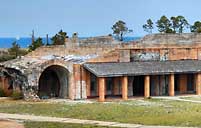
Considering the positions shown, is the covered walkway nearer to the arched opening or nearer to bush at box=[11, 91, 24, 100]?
the arched opening

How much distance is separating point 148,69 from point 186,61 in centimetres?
523

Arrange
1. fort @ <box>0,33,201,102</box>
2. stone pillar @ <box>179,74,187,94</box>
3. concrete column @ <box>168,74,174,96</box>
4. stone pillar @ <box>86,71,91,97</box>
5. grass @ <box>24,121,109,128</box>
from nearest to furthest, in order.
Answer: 1. grass @ <box>24,121,109,128</box>
2. fort @ <box>0,33,201,102</box>
3. stone pillar @ <box>86,71,91,97</box>
4. concrete column @ <box>168,74,174,96</box>
5. stone pillar @ <box>179,74,187,94</box>

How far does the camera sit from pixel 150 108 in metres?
39.1

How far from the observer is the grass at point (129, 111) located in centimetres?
3141

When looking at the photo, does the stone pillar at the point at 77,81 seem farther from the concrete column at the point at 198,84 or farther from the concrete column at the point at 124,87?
the concrete column at the point at 198,84

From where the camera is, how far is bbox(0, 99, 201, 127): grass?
31406 mm

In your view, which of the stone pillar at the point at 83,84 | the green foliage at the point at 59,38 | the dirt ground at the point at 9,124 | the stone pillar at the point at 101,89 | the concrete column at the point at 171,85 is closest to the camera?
the dirt ground at the point at 9,124

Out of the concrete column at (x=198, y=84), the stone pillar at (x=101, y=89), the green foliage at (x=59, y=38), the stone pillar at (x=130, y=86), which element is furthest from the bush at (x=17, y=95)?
the green foliage at (x=59, y=38)

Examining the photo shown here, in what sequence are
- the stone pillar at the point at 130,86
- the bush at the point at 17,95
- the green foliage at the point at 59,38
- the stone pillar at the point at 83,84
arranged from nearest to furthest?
the bush at the point at 17,95 → the stone pillar at the point at 83,84 → the stone pillar at the point at 130,86 → the green foliage at the point at 59,38

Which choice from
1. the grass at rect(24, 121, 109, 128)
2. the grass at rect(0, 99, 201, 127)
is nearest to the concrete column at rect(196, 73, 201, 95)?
the grass at rect(0, 99, 201, 127)

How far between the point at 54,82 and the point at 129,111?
53.1ft

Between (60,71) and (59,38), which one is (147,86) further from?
(59,38)

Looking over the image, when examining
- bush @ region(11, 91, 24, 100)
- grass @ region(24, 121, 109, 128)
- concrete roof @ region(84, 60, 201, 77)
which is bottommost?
grass @ region(24, 121, 109, 128)

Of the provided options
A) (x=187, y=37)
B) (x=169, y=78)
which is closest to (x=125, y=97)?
(x=169, y=78)
